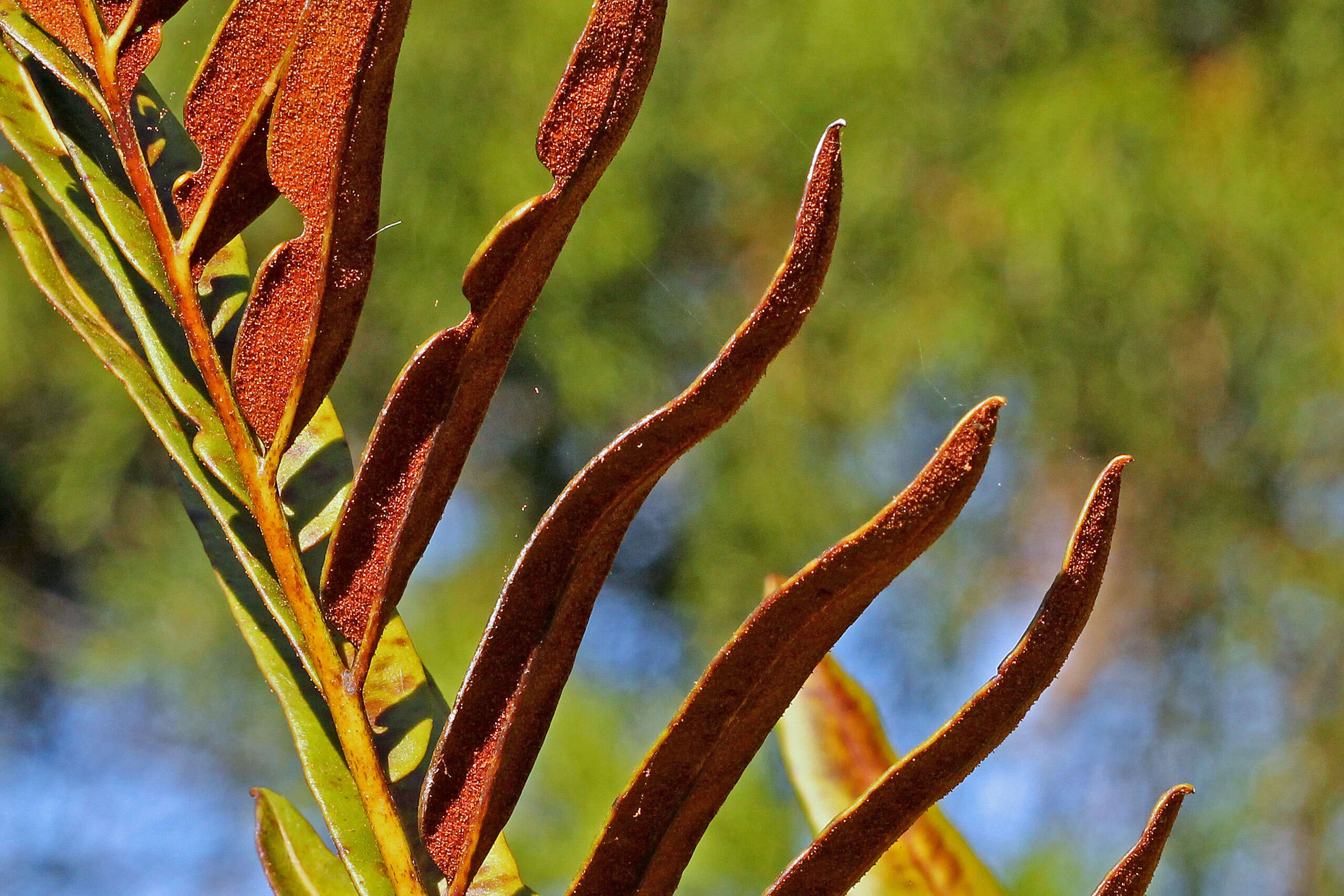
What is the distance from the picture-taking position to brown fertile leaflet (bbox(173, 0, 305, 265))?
22cm

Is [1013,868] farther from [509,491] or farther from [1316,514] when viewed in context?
[509,491]

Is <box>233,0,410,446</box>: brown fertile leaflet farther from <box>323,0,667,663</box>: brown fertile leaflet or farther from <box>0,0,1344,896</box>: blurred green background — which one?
<box>0,0,1344,896</box>: blurred green background

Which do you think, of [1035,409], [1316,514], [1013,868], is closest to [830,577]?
[1013,868]

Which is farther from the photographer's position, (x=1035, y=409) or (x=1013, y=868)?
(x=1035, y=409)

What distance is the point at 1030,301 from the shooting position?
68.7 inches

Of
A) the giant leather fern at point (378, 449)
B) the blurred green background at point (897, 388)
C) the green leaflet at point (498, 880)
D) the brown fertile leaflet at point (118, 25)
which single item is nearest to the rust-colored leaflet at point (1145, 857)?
the giant leather fern at point (378, 449)

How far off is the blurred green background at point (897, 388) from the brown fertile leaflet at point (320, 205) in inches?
54.4

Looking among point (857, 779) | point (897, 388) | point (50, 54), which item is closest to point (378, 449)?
point (50, 54)

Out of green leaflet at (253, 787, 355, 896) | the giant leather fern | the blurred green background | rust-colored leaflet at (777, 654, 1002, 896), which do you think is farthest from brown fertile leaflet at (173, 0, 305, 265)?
the blurred green background

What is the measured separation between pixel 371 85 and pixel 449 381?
48mm

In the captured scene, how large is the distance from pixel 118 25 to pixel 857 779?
0.30m

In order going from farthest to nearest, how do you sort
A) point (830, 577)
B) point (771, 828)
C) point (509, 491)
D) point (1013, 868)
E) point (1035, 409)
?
point (509, 491), point (1035, 409), point (771, 828), point (1013, 868), point (830, 577)

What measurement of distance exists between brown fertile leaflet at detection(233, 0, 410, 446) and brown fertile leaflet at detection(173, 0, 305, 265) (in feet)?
0.06

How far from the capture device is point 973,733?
0.57ft
